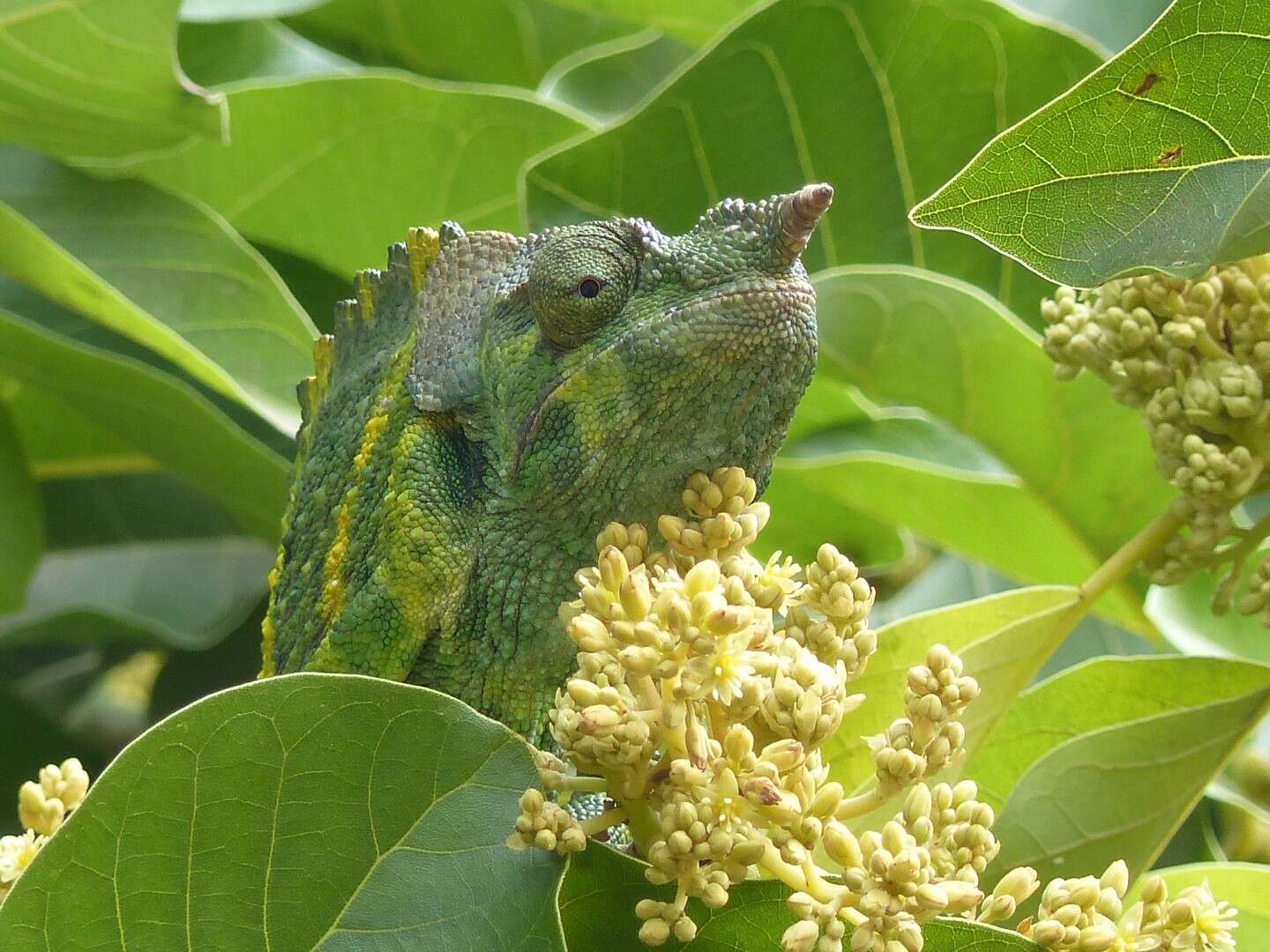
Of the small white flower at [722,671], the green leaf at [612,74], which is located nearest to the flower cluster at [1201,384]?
the small white flower at [722,671]

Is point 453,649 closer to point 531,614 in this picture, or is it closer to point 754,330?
point 531,614

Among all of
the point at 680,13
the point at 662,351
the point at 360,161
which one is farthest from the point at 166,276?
the point at 662,351

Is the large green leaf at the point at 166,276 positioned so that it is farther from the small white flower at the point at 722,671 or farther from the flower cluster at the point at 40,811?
the small white flower at the point at 722,671

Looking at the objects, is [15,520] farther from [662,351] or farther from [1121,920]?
[1121,920]

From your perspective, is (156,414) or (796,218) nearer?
(796,218)

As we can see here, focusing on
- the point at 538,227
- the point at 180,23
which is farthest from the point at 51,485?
the point at 538,227
